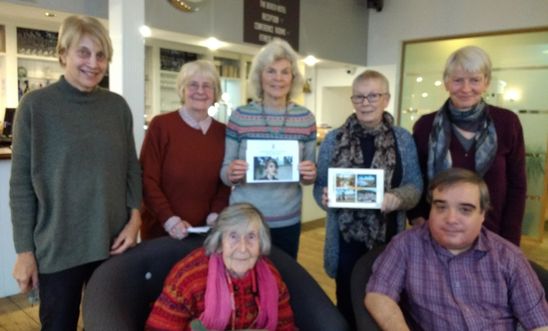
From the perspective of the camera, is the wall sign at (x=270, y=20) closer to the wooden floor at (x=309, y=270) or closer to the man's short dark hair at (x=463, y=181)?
the wooden floor at (x=309, y=270)

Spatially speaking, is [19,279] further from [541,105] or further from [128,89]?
[541,105]

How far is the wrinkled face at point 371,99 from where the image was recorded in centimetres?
182

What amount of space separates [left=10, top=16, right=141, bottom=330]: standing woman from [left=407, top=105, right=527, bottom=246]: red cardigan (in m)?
1.46

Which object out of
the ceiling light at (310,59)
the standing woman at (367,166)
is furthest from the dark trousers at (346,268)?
the ceiling light at (310,59)

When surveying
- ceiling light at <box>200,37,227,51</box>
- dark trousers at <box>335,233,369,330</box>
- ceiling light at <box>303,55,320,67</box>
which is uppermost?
ceiling light at <box>303,55,320,67</box>

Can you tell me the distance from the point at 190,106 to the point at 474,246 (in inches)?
51.1

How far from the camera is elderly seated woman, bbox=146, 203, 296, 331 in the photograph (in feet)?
4.58

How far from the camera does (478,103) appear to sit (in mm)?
1901

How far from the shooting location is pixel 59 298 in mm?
1541

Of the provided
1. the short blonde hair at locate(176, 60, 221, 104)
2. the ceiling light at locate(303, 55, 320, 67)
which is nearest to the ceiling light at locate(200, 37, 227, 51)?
the ceiling light at locate(303, 55, 320, 67)

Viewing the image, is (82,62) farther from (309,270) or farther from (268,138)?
(309,270)

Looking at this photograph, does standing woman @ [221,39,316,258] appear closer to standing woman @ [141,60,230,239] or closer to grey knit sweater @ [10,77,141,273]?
standing woman @ [141,60,230,239]

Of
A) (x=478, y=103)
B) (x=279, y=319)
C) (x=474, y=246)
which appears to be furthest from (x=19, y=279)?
(x=478, y=103)

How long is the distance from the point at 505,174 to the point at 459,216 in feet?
1.88
